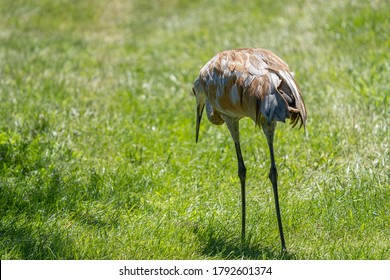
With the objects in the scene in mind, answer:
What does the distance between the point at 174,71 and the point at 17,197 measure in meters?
5.29

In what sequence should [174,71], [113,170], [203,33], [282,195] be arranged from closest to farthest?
[282,195], [113,170], [174,71], [203,33]

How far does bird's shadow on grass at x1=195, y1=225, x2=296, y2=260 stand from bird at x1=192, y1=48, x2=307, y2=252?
95mm

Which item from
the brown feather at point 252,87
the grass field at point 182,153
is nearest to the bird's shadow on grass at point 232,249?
the grass field at point 182,153

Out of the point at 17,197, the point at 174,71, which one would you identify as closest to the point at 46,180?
the point at 17,197

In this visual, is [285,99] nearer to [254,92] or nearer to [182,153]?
[254,92]

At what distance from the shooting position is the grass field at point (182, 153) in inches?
225

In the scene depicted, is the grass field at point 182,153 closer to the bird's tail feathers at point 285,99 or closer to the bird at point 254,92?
the bird at point 254,92

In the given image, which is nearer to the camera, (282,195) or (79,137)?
(282,195)

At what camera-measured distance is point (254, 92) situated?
17.0 feet

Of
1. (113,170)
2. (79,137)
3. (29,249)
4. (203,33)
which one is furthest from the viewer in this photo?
(203,33)

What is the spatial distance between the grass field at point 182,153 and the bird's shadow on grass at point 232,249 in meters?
0.01

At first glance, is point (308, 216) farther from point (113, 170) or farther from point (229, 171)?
point (113, 170)

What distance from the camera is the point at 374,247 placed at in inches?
217

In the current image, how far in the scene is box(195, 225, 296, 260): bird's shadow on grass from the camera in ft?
18.0
